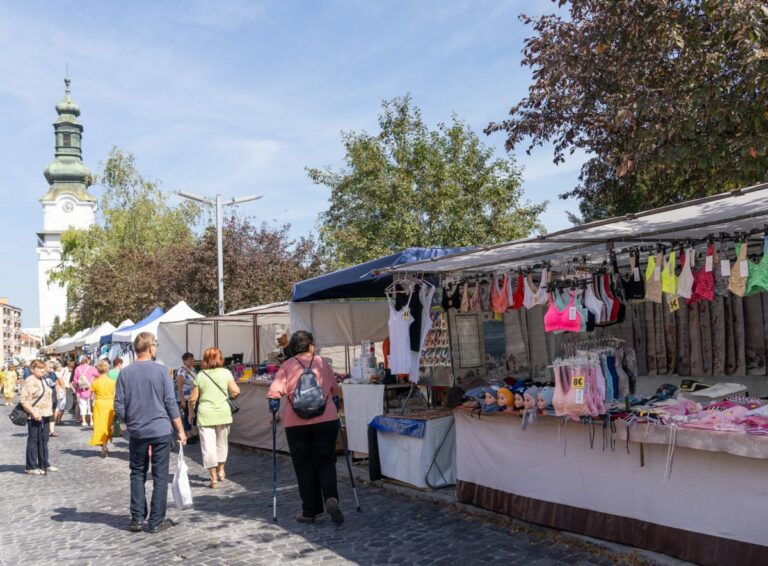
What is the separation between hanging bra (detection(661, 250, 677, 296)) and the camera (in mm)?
5387

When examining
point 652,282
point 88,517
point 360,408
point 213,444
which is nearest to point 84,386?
point 213,444

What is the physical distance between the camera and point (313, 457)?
20.3 feet

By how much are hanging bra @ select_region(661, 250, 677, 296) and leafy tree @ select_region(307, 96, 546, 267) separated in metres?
13.4

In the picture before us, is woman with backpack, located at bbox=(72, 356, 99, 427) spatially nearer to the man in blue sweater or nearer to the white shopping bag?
the white shopping bag

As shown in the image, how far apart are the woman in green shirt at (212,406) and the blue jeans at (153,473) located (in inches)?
74.4

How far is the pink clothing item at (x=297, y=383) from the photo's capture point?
6.11 m

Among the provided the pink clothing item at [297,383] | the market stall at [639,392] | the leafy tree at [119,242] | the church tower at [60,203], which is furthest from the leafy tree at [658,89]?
the church tower at [60,203]

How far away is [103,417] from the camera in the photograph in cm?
1088

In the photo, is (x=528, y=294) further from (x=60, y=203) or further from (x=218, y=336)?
(x=60, y=203)

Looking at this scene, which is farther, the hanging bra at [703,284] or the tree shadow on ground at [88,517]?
the tree shadow on ground at [88,517]

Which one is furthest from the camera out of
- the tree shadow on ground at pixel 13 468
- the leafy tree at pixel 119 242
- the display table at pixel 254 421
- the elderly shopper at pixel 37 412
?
the leafy tree at pixel 119 242

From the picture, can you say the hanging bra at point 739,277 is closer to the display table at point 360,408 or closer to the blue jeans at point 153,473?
the display table at point 360,408

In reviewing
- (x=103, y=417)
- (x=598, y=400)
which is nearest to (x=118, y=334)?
(x=103, y=417)

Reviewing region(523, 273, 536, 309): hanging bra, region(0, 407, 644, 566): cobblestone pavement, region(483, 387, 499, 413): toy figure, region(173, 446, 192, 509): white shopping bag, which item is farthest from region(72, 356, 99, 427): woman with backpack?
region(483, 387, 499, 413): toy figure
